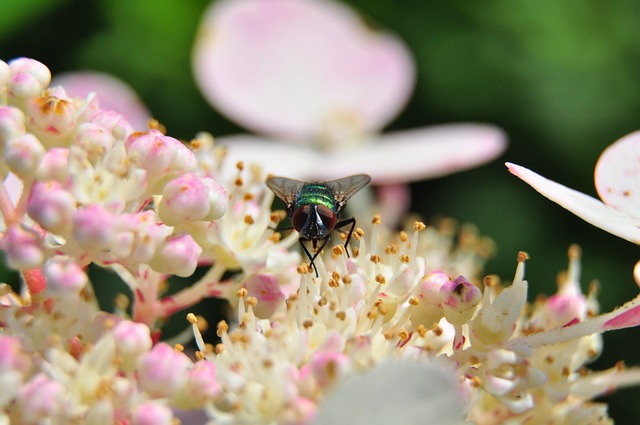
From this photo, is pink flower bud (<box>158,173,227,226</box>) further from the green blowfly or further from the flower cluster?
the green blowfly

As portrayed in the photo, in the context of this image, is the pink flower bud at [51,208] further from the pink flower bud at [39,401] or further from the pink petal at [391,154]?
the pink petal at [391,154]

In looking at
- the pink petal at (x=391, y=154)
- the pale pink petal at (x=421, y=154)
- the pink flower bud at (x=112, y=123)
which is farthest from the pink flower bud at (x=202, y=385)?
the pale pink petal at (x=421, y=154)

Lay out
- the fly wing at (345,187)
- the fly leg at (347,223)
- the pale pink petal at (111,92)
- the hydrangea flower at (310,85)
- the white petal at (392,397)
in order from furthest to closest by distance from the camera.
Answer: the hydrangea flower at (310,85) < the pale pink petal at (111,92) < the fly wing at (345,187) < the fly leg at (347,223) < the white petal at (392,397)

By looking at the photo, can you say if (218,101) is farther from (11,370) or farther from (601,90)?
(11,370)

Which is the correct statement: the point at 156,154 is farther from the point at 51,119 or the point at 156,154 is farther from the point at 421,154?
the point at 421,154

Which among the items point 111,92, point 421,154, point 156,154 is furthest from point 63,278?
point 421,154

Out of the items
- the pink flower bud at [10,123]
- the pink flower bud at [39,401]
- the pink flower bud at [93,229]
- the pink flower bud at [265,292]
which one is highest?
the pink flower bud at [10,123]
